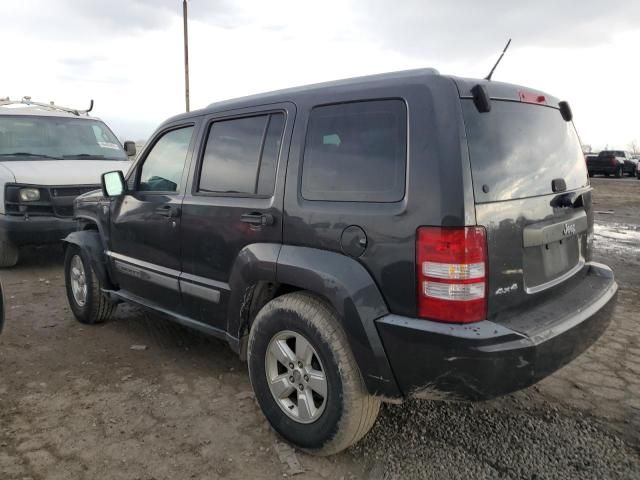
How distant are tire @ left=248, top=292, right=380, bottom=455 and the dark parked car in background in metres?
31.8

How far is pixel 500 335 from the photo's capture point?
2.27 metres

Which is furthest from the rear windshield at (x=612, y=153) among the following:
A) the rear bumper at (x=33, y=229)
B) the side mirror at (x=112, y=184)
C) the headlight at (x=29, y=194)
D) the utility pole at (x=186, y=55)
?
the side mirror at (x=112, y=184)

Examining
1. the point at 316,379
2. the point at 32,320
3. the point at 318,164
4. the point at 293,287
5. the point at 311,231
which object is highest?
the point at 318,164

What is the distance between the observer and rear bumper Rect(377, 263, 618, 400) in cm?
223

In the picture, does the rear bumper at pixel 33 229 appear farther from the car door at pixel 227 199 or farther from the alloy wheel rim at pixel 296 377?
the alloy wheel rim at pixel 296 377

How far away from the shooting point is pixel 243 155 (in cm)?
326

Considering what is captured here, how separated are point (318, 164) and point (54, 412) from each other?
223cm

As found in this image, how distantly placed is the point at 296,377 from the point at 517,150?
159cm

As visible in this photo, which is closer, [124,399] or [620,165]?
[124,399]

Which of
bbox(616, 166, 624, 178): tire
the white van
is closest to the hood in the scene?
the white van

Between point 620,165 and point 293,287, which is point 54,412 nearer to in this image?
point 293,287

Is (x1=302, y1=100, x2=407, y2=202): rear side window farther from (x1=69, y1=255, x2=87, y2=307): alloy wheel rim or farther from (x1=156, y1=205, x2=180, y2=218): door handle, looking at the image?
(x1=69, y1=255, x2=87, y2=307): alloy wheel rim

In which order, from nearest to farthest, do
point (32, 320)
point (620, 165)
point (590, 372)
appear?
point (590, 372), point (32, 320), point (620, 165)

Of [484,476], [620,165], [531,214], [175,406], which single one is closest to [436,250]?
[531,214]
